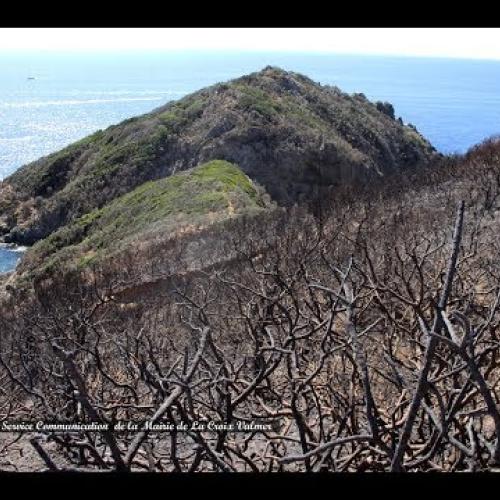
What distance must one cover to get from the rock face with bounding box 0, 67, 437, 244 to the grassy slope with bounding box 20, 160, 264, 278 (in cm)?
327

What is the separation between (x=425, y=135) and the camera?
217 ft

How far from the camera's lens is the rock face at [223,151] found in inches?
1801

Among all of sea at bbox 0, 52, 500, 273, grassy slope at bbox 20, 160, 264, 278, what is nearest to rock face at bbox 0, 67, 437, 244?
grassy slope at bbox 20, 160, 264, 278

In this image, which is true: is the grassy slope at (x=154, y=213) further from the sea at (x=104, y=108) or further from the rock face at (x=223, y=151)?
Answer: the sea at (x=104, y=108)

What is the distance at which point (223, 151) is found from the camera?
4409 cm

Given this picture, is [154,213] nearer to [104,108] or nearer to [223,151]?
[223,151]

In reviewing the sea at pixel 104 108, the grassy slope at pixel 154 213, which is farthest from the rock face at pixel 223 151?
the sea at pixel 104 108

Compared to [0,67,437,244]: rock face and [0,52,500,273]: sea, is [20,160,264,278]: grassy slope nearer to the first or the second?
[0,67,437,244]: rock face

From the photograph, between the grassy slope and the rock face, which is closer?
the grassy slope

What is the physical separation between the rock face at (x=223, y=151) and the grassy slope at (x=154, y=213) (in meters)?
3.27

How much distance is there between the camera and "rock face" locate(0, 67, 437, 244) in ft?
150

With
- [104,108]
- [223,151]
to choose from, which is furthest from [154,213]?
[104,108]

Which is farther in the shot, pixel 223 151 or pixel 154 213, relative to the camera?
pixel 223 151

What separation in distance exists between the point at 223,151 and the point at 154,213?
1068cm
